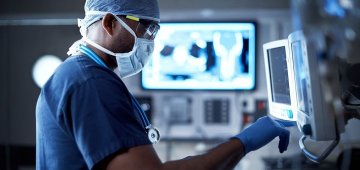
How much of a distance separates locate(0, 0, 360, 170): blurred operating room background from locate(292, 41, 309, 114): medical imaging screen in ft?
4.99

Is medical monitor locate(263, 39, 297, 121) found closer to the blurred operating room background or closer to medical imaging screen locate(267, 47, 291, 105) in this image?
medical imaging screen locate(267, 47, 291, 105)

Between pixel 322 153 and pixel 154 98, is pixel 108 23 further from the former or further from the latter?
pixel 154 98

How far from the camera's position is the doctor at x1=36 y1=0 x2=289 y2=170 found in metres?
1.02

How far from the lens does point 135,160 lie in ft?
3.26

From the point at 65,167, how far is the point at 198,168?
33 cm

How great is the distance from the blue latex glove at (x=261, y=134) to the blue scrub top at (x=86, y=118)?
11.6 inches

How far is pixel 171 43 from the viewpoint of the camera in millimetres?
2760

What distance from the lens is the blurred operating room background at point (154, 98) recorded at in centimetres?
279

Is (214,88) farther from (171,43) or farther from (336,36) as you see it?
(336,36)

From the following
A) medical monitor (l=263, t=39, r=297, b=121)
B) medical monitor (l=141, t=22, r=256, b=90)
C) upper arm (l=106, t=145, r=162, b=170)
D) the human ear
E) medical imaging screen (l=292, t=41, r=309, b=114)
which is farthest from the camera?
medical monitor (l=141, t=22, r=256, b=90)

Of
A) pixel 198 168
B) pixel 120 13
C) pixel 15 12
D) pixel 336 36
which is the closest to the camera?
pixel 336 36

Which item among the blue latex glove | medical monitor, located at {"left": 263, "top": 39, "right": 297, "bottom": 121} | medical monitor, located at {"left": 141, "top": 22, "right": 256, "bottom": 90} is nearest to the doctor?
the blue latex glove

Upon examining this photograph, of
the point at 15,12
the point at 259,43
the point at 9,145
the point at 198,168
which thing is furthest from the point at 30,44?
the point at 198,168

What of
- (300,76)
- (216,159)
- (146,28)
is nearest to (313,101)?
(300,76)
